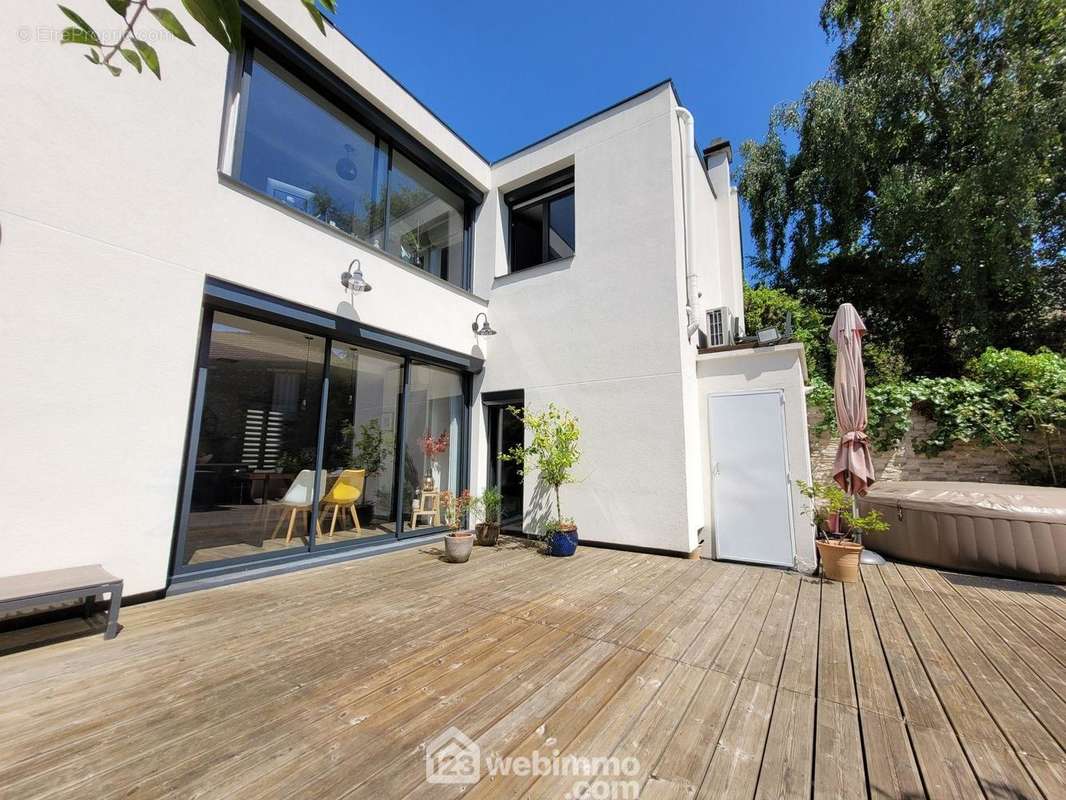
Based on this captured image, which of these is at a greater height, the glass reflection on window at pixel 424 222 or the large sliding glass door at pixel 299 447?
the glass reflection on window at pixel 424 222

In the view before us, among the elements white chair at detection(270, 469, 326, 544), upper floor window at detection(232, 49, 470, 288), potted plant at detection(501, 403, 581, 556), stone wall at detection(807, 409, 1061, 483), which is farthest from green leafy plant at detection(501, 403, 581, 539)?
stone wall at detection(807, 409, 1061, 483)

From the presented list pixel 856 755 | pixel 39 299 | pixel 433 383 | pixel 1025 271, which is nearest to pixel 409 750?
pixel 856 755

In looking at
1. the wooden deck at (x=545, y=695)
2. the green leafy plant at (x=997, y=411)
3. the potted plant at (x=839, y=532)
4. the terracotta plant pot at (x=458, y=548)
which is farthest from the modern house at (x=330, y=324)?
the green leafy plant at (x=997, y=411)

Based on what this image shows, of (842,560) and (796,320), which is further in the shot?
(796,320)

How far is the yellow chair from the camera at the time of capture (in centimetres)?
489

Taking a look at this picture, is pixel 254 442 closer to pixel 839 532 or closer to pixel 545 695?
pixel 545 695

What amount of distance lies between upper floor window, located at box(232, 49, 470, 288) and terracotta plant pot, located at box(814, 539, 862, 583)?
6.30 m

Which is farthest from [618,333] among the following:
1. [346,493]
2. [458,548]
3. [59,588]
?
[59,588]

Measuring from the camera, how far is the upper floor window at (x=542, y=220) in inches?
270

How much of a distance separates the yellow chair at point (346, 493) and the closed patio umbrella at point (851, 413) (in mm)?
5559

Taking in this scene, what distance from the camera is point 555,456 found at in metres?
5.46

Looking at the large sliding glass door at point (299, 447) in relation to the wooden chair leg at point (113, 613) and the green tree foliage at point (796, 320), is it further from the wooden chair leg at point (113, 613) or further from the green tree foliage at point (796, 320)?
the green tree foliage at point (796, 320)

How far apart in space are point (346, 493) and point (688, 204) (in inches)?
241

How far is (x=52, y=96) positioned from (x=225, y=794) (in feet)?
15.2
